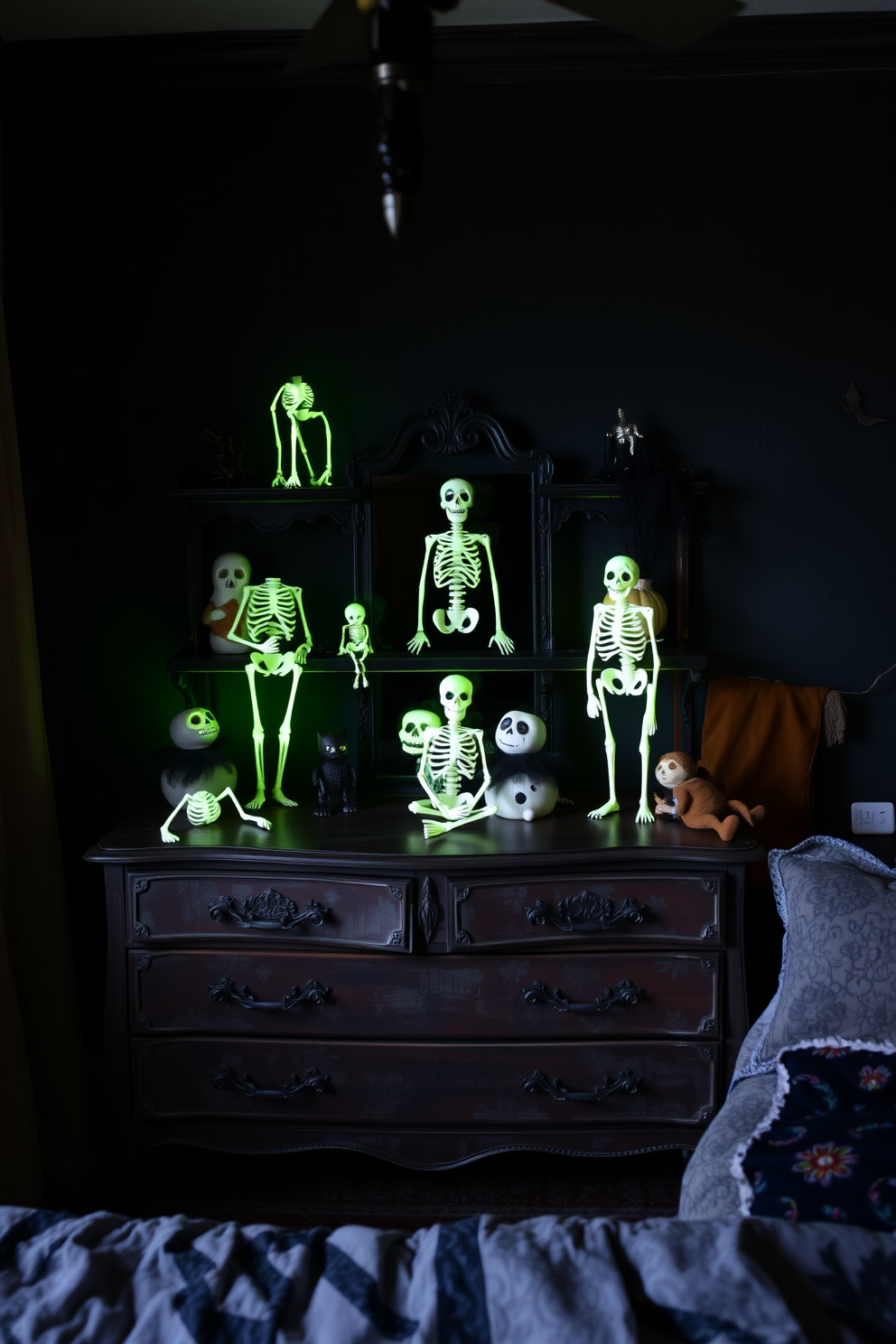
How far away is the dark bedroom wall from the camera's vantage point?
2.79 m

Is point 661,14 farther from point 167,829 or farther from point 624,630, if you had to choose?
point 167,829

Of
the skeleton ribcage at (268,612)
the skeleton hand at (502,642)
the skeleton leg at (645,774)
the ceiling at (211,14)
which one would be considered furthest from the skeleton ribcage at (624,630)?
the ceiling at (211,14)

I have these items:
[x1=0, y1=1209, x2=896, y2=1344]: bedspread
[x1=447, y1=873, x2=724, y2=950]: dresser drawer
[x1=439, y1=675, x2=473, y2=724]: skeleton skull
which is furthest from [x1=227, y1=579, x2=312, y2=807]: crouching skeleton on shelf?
[x1=0, y1=1209, x2=896, y2=1344]: bedspread

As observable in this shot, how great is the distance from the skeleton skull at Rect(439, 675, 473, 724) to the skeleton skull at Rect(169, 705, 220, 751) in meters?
0.62

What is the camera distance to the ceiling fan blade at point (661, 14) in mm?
1123

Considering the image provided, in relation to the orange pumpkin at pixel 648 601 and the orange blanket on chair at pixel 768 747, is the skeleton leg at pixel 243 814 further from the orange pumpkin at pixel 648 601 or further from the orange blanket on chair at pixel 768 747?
the orange blanket on chair at pixel 768 747

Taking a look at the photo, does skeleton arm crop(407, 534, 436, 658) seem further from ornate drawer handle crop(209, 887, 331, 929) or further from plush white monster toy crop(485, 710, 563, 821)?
ornate drawer handle crop(209, 887, 331, 929)

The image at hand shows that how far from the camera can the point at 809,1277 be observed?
47.8 inches

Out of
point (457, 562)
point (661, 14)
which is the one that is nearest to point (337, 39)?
point (661, 14)

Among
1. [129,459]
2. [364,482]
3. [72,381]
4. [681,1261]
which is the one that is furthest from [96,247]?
[681,1261]

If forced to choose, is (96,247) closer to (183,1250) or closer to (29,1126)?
(29,1126)

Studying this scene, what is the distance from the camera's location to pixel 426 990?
96.1 inches

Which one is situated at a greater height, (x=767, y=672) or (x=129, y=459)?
(x=129, y=459)

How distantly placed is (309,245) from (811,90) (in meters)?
1.39
